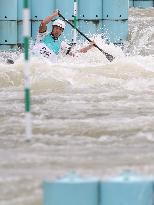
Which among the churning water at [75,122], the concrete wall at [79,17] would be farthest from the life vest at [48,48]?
the concrete wall at [79,17]

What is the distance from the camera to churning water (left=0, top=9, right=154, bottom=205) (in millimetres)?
4027

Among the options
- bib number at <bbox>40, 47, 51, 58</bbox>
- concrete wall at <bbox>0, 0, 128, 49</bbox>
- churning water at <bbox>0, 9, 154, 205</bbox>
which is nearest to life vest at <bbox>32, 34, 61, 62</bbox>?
bib number at <bbox>40, 47, 51, 58</bbox>

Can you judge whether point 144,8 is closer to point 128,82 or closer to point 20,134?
point 128,82

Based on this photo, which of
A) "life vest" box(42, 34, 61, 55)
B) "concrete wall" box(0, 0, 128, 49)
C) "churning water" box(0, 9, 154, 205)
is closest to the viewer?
"churning water" box(0, 9, 154, 205)

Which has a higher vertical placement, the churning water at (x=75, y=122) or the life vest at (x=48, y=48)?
the life vest at (x=48, y=48)

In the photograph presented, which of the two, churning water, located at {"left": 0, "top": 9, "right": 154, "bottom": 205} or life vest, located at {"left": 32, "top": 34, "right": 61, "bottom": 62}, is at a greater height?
life vest, located at {"left": 32, "top": 34, "right": 61, "bottom": 62}

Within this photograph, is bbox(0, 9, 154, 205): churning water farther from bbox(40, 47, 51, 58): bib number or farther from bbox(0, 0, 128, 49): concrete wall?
bbox(0, 0, 128, 49): concrete wall

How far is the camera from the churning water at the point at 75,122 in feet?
13.2

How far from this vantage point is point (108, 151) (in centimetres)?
454

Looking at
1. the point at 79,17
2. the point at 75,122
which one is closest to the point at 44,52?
the point at 75,122

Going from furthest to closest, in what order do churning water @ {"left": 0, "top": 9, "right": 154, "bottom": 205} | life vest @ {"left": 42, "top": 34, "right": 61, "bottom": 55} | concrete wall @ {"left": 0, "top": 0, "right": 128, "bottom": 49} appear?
concrete wall @ {"left": 0, "top": 0, "right": 128, "bottom": 49}
life vest @ {"left": 42, "top": 34, "right": 61, "bottom": 55}
churning water @ {"left": 0, "top": 9, "right": 154, "bottom": 205}

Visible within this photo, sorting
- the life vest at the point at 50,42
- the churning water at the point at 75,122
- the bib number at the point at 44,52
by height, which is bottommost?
the churning water at the point at 75,122

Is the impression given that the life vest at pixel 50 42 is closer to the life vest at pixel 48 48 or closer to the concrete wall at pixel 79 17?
the life vest at pixel 48 48

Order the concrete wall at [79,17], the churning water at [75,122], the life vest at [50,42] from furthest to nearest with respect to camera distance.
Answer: the concrete wall at [79,17] → the life vest at [50,42] → the churning water at [75,122]
